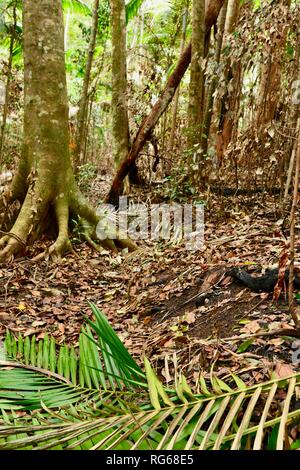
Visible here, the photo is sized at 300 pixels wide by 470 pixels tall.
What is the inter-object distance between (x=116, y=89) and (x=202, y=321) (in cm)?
524

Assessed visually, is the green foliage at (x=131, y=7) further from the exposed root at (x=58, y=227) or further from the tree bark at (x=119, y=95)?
the exposed root at (x=58, y=227)

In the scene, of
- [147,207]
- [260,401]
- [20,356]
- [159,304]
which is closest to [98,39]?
[147,207]

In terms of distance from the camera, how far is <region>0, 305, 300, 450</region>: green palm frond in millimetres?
1049

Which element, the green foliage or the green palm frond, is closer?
the green palm frond

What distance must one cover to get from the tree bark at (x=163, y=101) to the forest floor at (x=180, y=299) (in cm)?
149

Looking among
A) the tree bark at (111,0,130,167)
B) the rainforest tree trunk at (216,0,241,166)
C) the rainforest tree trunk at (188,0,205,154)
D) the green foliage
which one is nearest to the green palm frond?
the rainforest tree trunk at (216,0,241,166)

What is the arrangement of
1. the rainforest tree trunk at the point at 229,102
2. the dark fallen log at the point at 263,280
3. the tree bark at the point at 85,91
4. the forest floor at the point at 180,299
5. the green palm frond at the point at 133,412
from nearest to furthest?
the green palm frond at the point at 133,412 → the forest floor at the point at 180,299 → the dark fallen log at the point at 263,280 → the rainforest tree trunk at the point at 229,102 → the tree bark at the point at 85,91

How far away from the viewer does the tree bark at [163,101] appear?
595 centimetres

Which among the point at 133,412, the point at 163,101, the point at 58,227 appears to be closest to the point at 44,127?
the point at 58,227

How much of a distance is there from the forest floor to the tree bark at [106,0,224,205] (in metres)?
1.49

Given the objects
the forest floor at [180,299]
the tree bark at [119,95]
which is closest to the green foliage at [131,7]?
the tree bark at [119,95]

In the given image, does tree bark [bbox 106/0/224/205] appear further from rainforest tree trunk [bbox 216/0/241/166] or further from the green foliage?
the green foliage

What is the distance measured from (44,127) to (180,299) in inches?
111

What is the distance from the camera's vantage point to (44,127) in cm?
485
